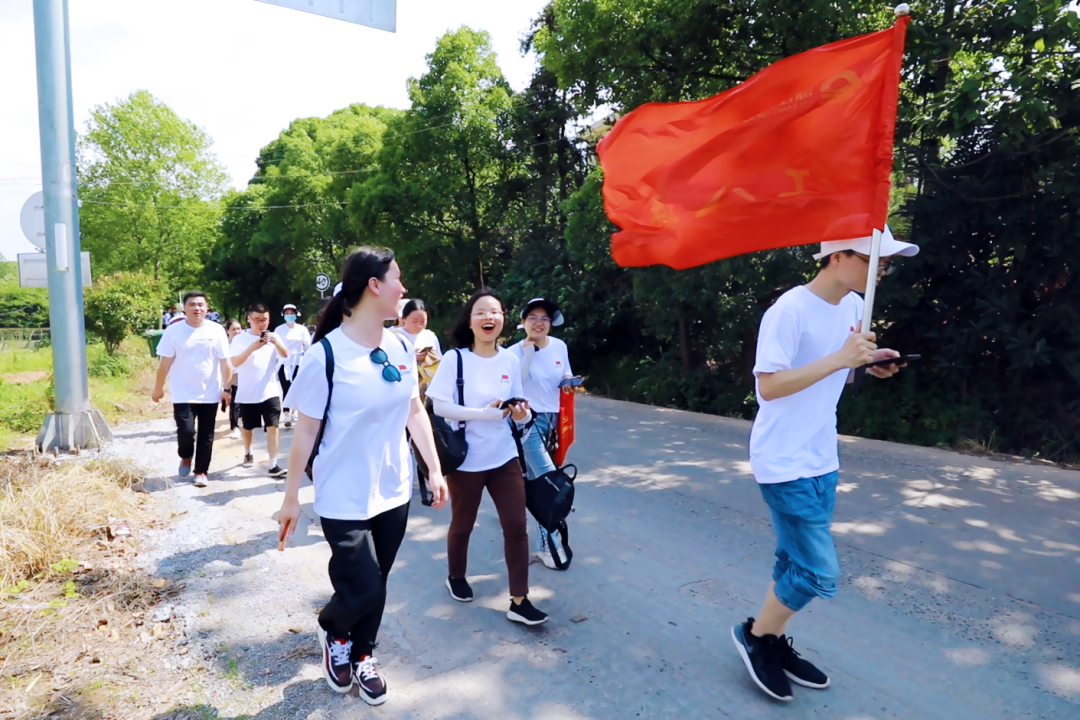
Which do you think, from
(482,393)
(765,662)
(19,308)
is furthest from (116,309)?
(19,308)

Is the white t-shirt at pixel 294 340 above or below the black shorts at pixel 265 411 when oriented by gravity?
above

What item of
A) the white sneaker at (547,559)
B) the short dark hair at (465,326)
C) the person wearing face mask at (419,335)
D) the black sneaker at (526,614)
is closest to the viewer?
the black sneaker at (526,614)

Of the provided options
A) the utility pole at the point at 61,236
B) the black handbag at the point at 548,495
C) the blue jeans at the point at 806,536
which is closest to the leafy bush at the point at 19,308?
the utility pole at the point at 61,236

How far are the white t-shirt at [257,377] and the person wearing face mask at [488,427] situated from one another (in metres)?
4.09

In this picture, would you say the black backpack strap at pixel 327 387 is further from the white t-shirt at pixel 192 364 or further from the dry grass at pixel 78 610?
the white t-shirt at pixel 192 364

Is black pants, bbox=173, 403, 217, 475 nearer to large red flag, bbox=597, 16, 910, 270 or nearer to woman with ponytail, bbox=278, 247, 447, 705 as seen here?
woman with ponytail, bbox=278, 247, 447, 705

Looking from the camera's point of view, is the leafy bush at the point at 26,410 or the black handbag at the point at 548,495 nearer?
the black handbag at the point at 548,495

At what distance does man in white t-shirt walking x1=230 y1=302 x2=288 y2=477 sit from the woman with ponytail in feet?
15.1

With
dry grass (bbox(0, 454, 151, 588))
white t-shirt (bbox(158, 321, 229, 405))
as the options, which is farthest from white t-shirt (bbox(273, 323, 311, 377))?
dry grass (bbox(0, 454, 151, 588))

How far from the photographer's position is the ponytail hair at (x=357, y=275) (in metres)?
3.27

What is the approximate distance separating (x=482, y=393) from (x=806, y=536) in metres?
1.90

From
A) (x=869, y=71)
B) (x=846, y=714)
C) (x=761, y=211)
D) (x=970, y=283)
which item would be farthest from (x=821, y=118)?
(x=970, y=283)

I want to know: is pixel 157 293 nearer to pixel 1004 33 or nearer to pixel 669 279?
pixel 669 279

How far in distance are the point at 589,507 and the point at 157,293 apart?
18.6m
